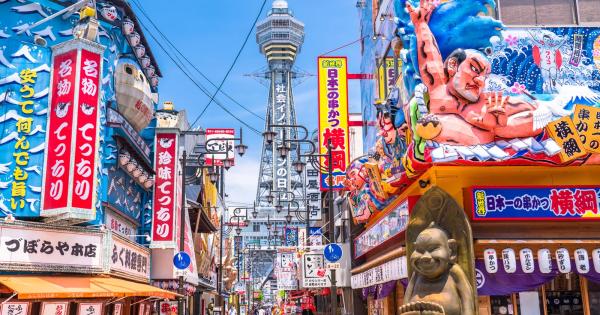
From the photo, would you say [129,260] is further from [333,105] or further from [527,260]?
[527,260]

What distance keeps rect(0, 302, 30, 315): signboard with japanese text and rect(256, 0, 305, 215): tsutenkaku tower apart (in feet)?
535

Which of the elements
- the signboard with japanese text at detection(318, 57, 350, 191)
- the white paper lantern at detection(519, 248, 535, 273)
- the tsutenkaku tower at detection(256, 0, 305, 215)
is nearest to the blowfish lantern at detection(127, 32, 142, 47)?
the signboard with japanese text at detection(318, 57, 350, 191)

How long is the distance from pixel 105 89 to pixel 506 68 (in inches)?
467

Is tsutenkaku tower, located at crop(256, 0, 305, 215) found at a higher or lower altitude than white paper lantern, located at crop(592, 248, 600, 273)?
higher

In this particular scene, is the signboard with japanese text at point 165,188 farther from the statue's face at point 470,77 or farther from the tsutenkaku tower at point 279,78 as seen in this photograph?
the tsutenkaku tower at point 279,78

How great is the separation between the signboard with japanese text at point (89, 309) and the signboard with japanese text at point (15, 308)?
6.47ft

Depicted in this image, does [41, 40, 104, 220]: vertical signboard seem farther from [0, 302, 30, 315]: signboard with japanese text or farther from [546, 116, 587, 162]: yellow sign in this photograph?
[546, 116, 587, 162]: yellow sign

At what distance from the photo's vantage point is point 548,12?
51.0 feet

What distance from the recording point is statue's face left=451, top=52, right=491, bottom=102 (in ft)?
43.8

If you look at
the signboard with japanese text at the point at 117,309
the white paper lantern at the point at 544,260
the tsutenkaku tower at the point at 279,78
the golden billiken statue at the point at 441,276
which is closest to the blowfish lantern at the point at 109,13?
the signboard with japanese text at the point at 117,309

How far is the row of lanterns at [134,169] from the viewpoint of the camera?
62.3ft

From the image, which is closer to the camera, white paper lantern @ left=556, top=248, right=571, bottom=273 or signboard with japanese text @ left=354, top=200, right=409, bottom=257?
white paper lantern @ left=556, top=248, right=571, bottom=273

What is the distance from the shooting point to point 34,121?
48.1 feet

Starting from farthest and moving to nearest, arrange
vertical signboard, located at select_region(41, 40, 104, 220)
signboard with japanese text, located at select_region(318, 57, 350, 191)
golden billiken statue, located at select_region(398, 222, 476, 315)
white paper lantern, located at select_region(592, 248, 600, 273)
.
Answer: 1. signboard with japanese text, located at select_region(318, 57, 350, 191)
2. vertical signboard, located at select_region(41, 40, 104, 220)
3. white paper lantern, located at select_region(592, 248, 600, 273)
4. golden billiken statue, located at select_region(398, 222, 476, 315)
